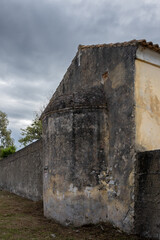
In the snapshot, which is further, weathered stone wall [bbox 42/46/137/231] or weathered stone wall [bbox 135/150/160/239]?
weathered stone wall [bbox 42/46/137/231]

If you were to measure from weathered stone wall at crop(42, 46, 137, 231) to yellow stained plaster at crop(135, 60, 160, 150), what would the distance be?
0.55 feet

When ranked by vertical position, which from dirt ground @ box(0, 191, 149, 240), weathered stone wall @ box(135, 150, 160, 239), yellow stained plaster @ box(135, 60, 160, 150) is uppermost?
yellow stained plaster @ box(135, 60, 160, 150)

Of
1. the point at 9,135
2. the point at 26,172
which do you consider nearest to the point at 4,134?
the point at 9,135

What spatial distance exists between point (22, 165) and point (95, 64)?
8.88 m

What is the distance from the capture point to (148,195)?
5.43m

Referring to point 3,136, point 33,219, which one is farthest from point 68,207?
point 3,136

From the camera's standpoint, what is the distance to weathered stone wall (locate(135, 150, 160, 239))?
17.3ft

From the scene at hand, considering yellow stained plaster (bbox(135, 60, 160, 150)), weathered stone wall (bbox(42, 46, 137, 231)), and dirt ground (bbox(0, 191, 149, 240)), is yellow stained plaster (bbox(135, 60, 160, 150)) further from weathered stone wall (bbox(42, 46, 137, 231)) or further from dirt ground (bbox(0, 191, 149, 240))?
dirt ground (bbox(0, 191, 149, 240))

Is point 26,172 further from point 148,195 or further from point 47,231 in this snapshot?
point 148,195

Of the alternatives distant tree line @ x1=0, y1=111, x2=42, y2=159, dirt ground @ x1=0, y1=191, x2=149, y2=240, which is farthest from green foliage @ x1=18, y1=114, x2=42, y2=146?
dirt ground @ x1=0, y1=191, x2=149, y2=240

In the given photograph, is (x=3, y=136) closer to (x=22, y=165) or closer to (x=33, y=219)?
(x=22, y=165)

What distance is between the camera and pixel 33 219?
734 cm

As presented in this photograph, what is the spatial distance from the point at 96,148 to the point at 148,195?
5.99 feet

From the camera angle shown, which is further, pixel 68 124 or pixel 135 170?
pixel 68 124
